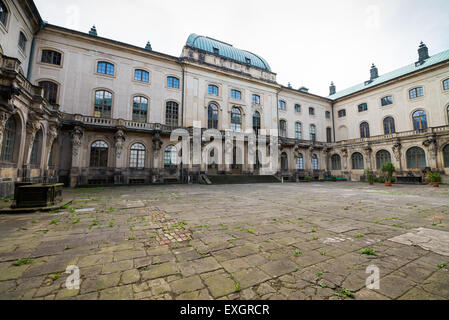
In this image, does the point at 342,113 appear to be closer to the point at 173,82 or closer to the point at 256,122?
the point at 256,122

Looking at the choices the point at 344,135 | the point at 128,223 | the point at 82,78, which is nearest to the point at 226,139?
the point at 82,78

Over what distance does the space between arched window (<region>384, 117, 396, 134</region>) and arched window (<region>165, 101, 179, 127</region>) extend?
1175 inches

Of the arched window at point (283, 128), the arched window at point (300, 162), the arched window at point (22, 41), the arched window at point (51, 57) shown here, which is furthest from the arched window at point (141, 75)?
the arched window at point (300, 162)

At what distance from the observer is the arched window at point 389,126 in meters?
26.7

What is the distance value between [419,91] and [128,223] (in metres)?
36.2

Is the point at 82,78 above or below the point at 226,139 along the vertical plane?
above

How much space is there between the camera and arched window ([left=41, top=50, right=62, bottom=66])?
55.0 feet

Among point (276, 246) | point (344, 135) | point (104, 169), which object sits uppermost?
point (344, 135)

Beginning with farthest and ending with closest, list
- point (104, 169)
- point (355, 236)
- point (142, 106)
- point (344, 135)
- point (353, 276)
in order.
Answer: point (344, 135) < point (142, 106) < point (104, 169) < point (355, 236) < point (353, 276)

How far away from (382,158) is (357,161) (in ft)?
10.1

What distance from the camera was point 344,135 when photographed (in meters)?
32.6

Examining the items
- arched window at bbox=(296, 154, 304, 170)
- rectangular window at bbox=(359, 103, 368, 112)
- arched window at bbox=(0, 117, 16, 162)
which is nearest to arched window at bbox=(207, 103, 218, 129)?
arched window at bbox=(296, 154, 304, 170)
